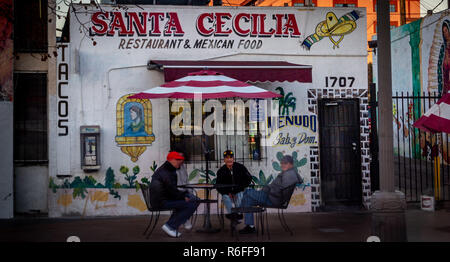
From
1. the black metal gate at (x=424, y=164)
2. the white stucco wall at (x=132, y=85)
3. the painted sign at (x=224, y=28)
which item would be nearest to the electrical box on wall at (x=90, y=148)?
the white stucco wall at (x=132, y=85)

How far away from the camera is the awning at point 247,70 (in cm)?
1166

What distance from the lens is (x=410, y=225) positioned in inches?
428

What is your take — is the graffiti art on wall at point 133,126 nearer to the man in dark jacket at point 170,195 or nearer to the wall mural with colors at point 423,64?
the man in dark jacket at point 170,195

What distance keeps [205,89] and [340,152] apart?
13.1ft

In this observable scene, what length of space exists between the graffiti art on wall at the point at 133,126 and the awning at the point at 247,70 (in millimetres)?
966

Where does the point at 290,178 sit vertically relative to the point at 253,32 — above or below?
below

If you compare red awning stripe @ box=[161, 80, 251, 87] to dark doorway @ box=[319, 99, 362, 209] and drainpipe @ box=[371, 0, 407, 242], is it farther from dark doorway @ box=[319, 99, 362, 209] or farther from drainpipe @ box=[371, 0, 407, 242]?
drainpipe @ box=[371, 0, 407, 242]

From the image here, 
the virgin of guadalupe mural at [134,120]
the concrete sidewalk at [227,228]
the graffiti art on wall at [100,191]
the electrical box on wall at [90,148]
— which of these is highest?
the virgin of guadalupe mural at [134,120]

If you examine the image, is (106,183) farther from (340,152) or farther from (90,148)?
(340,152)

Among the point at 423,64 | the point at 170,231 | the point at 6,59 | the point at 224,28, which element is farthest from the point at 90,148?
the point at 423,64

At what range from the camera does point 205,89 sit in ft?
34.0
